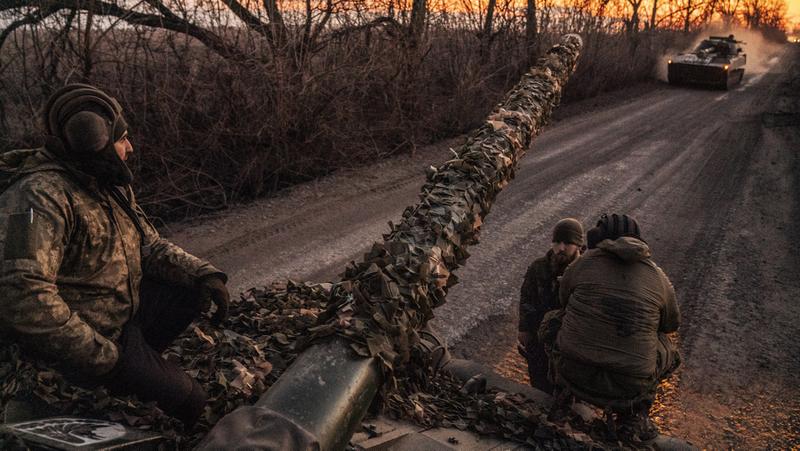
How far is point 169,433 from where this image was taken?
2.15 metres

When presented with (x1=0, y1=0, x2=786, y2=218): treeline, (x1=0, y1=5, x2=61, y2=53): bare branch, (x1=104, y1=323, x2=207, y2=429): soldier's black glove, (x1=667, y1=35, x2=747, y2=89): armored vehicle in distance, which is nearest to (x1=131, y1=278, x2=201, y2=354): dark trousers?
(x1=104, y1=323, x2=207, y2=429): soldier's black glove

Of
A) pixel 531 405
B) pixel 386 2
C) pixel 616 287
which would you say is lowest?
pixel 531 405

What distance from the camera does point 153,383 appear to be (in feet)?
7.66

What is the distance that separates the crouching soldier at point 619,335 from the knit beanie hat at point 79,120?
268cm

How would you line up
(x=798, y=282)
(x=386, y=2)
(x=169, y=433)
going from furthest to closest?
(x=386, y=2) < (x=798, y=282) < (x=169, y=433)

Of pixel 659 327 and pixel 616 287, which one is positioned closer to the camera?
pixel 616 287

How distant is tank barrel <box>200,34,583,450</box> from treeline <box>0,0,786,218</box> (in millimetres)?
4830

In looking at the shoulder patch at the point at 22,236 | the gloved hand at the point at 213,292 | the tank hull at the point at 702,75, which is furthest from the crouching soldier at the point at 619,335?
the tank hull at the point at 702,75

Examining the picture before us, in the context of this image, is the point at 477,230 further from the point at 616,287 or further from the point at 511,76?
the point at 511,76

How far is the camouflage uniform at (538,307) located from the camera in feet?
14.3

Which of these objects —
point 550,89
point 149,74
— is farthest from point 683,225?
point 149,74

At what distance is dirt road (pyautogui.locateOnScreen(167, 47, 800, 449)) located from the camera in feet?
14.8

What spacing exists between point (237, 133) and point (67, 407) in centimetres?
623

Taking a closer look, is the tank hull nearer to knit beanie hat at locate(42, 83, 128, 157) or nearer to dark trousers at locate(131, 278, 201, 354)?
dark trousers at locate(131, 278, 201, 354)
